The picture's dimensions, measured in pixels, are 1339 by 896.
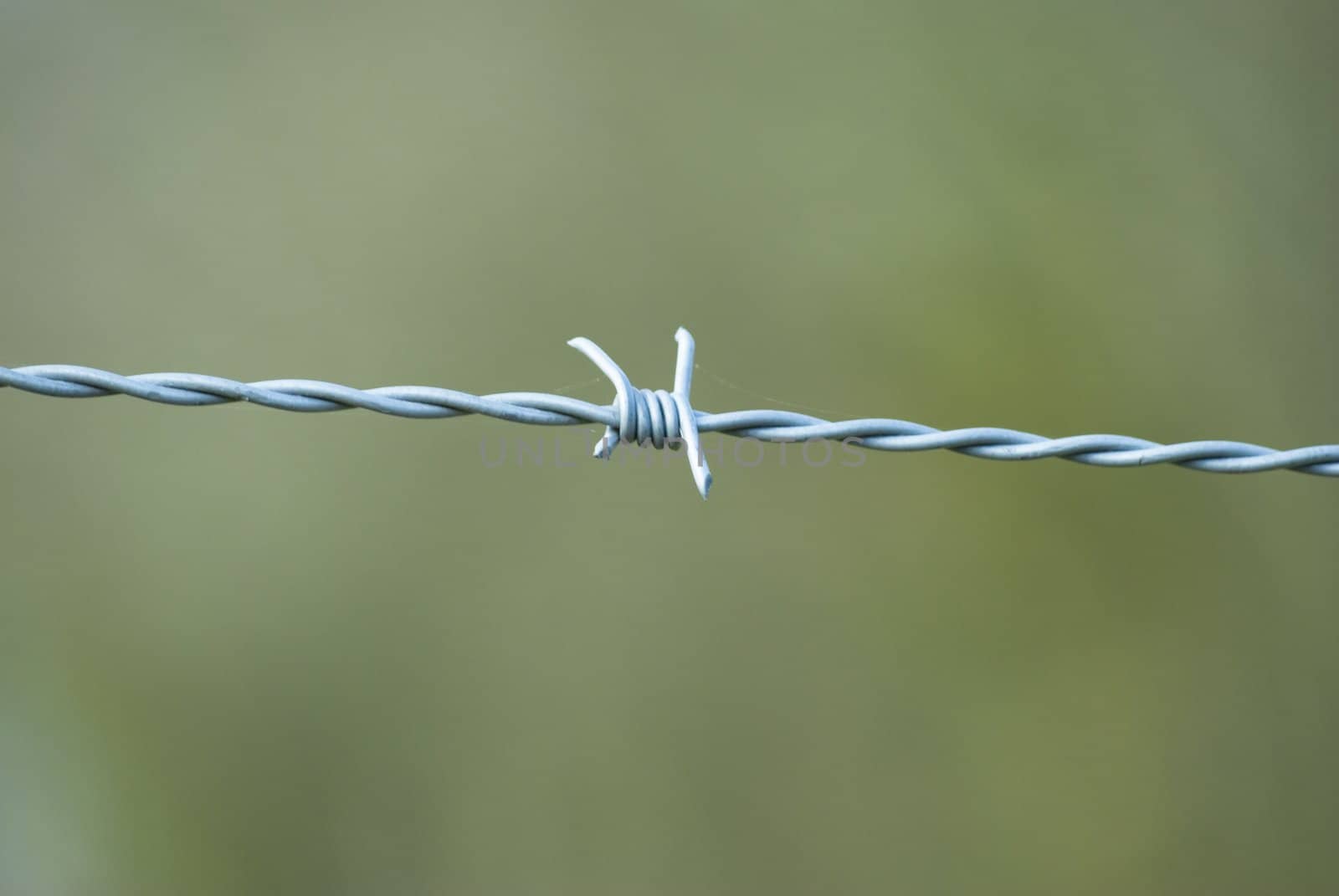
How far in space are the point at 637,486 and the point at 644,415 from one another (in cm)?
114

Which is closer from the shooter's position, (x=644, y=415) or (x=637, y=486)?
(x=644, y=415)

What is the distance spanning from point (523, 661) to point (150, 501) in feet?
2.23

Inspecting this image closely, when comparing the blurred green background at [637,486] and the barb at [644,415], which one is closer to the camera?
the barb at [644,415]

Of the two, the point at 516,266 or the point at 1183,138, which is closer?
the point at 516,266

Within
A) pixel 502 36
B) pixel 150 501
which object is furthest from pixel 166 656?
pixel 502 36

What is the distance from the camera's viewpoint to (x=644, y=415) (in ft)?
1.91

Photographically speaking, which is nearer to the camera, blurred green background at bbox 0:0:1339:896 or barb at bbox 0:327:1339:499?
barb at bbox 0:327:1339:499

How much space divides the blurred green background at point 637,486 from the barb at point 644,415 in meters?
0.99

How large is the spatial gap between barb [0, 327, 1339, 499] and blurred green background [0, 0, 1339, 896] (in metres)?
0.99

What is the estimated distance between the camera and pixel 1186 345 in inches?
77.2

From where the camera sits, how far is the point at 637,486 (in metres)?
1.72

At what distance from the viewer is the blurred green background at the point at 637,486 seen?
1.60 metres

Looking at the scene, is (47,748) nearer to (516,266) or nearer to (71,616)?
(71,616)

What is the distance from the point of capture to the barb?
556 millimetres
